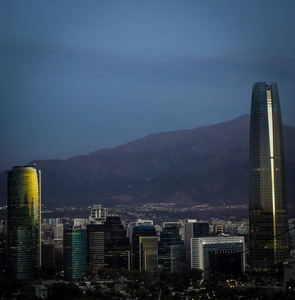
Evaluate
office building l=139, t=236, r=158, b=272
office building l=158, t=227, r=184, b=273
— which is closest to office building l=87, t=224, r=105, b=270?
office building l=139, t=236, r=158, b=272

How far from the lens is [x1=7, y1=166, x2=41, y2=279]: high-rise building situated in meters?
20.4

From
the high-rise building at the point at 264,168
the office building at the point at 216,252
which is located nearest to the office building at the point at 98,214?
the office building at the point at 216,252

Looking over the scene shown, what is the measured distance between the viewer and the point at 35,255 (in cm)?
2097

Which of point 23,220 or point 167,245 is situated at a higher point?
point 23,220

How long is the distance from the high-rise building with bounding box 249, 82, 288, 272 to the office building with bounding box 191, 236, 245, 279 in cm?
75

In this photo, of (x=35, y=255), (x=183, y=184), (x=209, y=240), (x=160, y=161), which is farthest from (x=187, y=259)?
(x=160, y=161)

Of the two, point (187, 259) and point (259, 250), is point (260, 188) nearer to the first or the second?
point (259, 250)

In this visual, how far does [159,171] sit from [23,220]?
1154 cm

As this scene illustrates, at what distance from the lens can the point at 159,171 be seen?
3241cm

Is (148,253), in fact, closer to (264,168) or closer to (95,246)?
(95,246)

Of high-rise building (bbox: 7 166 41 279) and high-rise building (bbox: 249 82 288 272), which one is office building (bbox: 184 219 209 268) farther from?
high-rise building (bbox: 7 166 41 279)

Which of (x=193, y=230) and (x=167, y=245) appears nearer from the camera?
(x=167, y=245)

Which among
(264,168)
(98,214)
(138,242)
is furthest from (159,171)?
(264,168)

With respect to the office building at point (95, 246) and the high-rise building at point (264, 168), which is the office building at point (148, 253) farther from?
the high-rise building at point (264, 168)
